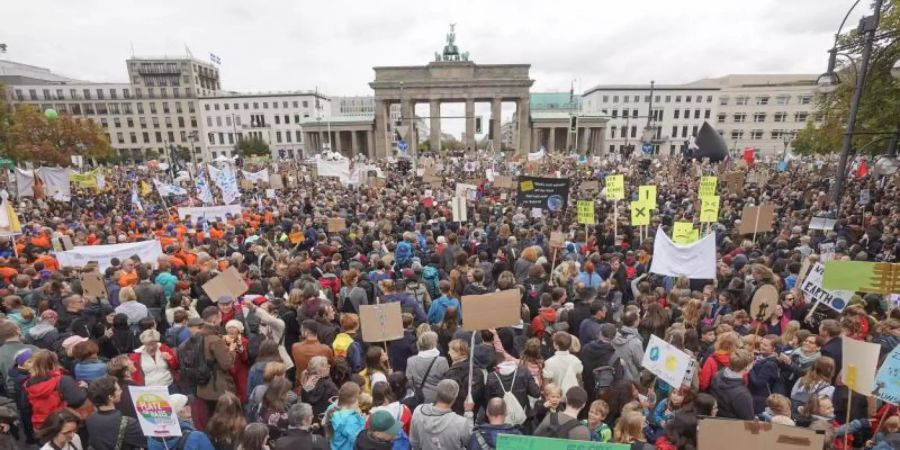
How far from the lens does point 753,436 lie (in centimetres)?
294

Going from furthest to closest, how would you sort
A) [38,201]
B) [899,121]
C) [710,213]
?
[38,201], [899,121], [710,213]

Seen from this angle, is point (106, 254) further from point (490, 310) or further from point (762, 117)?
point (762, 117)

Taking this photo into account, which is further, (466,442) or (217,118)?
(217,118)

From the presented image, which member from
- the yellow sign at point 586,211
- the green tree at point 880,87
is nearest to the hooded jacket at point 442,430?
the yellow sign at point 586,211

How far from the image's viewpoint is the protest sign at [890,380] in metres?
3.46

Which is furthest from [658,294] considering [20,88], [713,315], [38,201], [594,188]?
[20,88]

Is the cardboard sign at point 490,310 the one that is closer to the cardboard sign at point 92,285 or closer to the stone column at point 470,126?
the cardboard sign at point 92,285

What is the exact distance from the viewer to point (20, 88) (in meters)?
84.9

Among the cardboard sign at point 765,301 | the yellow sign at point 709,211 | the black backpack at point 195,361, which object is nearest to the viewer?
the black backpack at point 195,361

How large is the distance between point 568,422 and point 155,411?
3177 millimetres

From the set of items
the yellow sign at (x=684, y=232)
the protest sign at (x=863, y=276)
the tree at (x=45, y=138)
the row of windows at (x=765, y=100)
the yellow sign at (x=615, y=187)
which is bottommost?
the yellow sign at (x=684, y=232)

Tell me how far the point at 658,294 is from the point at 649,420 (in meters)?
2.72

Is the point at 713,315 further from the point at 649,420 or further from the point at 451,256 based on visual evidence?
the point at 451,256

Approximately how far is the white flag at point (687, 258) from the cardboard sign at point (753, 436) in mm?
4324
